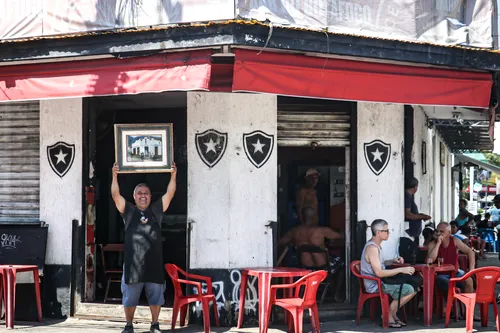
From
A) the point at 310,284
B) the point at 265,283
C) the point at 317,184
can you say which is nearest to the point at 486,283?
the point at 310,284

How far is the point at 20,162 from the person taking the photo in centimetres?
1121

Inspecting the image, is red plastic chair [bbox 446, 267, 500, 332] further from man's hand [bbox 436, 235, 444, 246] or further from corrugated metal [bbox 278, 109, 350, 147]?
corrugated metal [bbox 278, 109, 350, 147]

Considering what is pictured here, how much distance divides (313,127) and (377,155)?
3.21 feet

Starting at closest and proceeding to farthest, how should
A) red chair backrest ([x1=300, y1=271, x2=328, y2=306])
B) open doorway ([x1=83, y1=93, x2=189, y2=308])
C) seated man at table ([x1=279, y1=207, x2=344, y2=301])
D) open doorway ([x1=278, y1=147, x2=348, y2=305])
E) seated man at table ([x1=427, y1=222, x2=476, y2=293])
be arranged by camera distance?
red chair backrest ([x1=300, y1=271, x2=328, y2=306]) → seated man at table ([x1=427, y1=222, x2=476, y2=293]) → seated man at table ([x1=279, y1=207, x2=344, y2=301]) → open doorway ([x1=83, y1=93, x2=189, y2=308]) → open doorway ([x1=278, y1=147, x2=348, y2=305])

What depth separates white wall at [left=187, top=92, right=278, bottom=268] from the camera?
1023cm

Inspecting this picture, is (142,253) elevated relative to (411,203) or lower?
lower

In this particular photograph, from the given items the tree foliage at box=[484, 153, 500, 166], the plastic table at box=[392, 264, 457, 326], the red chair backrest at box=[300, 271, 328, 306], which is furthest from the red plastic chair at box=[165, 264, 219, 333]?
the tree foliage at box=[484, 153, 500, 166]

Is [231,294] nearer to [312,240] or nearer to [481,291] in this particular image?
[312,240]

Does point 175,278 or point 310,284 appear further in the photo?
point 175,278

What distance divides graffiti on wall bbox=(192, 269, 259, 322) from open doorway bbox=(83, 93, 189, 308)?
131 cm

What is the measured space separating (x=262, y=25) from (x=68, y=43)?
2465mm

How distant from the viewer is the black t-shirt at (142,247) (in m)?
9.15

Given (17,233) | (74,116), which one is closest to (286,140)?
(74,116)

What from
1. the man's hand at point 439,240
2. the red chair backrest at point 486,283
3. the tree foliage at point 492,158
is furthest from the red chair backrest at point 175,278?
the tree foliage at point 492,158
